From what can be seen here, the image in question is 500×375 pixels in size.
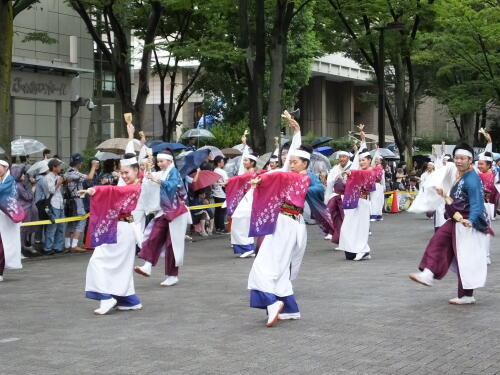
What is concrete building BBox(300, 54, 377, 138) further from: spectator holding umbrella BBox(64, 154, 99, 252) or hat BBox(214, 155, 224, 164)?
spectator holding umbrella BBox(64, 154, 99, 252)

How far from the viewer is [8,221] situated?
501 inches

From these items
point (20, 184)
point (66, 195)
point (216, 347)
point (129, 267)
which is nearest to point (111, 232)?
point (129, 267)

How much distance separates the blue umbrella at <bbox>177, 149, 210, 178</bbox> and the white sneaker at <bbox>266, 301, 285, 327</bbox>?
9562mm

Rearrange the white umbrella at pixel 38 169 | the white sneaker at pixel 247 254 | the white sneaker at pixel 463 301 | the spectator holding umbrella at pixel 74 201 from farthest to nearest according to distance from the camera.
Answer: the spectator holding umbrella at pixel 74 201
the white umbrella at pixel 38 169
the white sneaker at pixel 247 254
the white sneaker at pixel 463 301

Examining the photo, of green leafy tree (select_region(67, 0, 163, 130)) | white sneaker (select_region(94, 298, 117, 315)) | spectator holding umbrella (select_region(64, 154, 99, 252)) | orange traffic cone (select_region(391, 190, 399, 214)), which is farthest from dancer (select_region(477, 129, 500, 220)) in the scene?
orange traffic cone (select_region(391, 190, 399, 214))

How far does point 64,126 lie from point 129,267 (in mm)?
22680

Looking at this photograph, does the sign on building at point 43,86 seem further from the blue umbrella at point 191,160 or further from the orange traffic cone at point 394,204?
the orange traffic cone at point 394,204

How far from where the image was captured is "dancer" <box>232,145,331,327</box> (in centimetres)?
870

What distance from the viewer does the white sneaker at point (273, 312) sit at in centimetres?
852

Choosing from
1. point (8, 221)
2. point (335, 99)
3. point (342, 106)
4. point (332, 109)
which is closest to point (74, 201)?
point (8, 221)

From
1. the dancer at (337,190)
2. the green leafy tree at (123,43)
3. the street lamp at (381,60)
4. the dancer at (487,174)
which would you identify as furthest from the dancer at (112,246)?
the street lamp at (381,60)

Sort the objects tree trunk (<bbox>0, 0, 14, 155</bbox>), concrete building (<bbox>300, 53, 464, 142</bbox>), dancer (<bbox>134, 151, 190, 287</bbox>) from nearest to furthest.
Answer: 1. dancer (<bbox>134, 151, 190, 287</bbox>)
2. tree trunk (<bbox>0, 0, 14, 155</bbox>)
3. concrete building (<bbox>300, 53, 464, 142</bbox>)

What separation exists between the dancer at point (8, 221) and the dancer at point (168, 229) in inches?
77.4

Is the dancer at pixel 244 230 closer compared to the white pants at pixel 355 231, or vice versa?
the white pants at pixel 355 231
